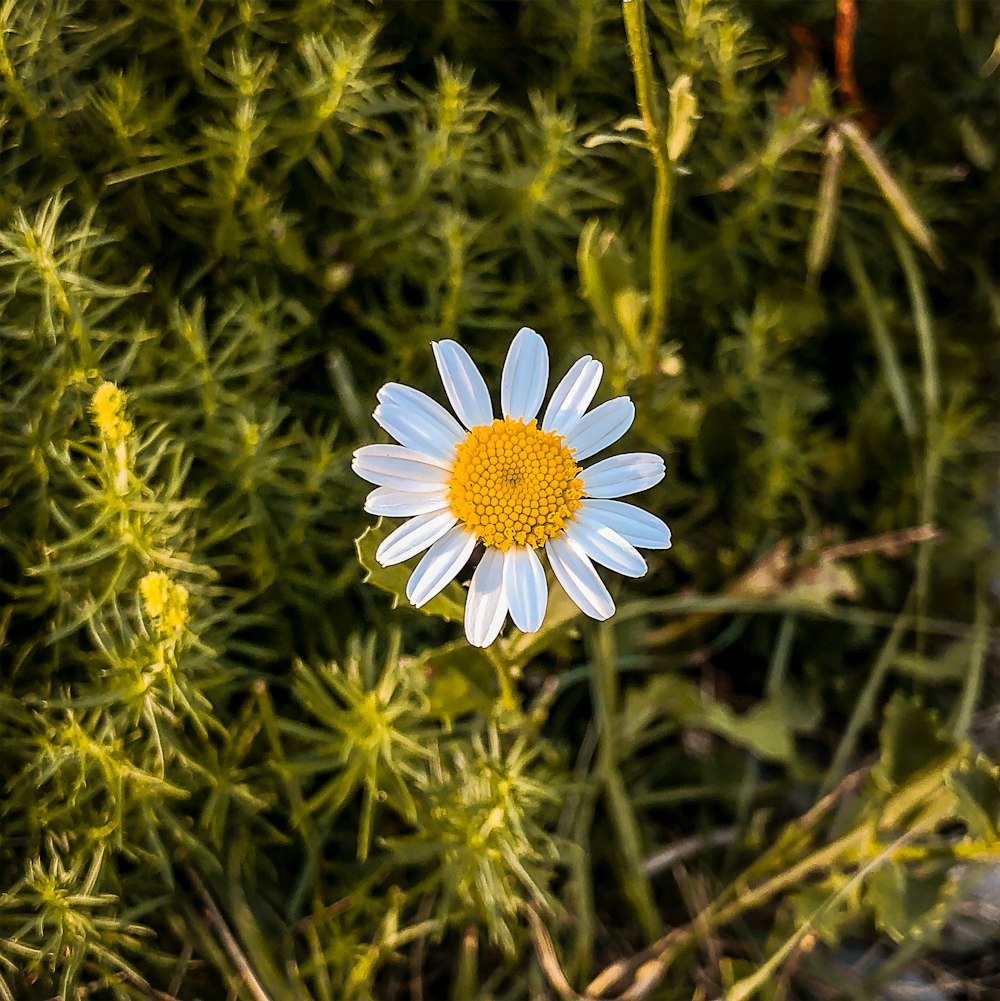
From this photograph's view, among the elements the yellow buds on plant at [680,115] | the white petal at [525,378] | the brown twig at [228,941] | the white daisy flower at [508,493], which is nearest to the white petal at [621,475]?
the white daisy flower at [508,493]

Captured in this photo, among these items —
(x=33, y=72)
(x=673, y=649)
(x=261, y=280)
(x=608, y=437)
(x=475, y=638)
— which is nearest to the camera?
(x=475, y=638)

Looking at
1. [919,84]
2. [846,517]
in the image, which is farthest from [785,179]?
[846,517]

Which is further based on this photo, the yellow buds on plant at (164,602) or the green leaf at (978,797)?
the green leaf at (978,797)

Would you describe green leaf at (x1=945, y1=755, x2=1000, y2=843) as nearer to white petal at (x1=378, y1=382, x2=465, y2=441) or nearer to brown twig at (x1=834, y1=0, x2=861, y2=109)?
white petal at (x1=378, y1=382, x2=465, y2=441)

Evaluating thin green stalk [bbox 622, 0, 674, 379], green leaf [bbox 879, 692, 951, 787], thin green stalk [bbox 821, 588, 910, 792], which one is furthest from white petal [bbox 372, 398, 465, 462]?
thin green stalk [bbox 821, 588, 910, 792]

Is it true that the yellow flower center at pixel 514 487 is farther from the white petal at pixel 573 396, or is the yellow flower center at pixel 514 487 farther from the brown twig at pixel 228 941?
the brown twig at pixel 228 941

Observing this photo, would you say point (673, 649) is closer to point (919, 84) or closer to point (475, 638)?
point (475, 638)

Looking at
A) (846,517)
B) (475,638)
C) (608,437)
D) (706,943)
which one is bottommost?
(706,943)
